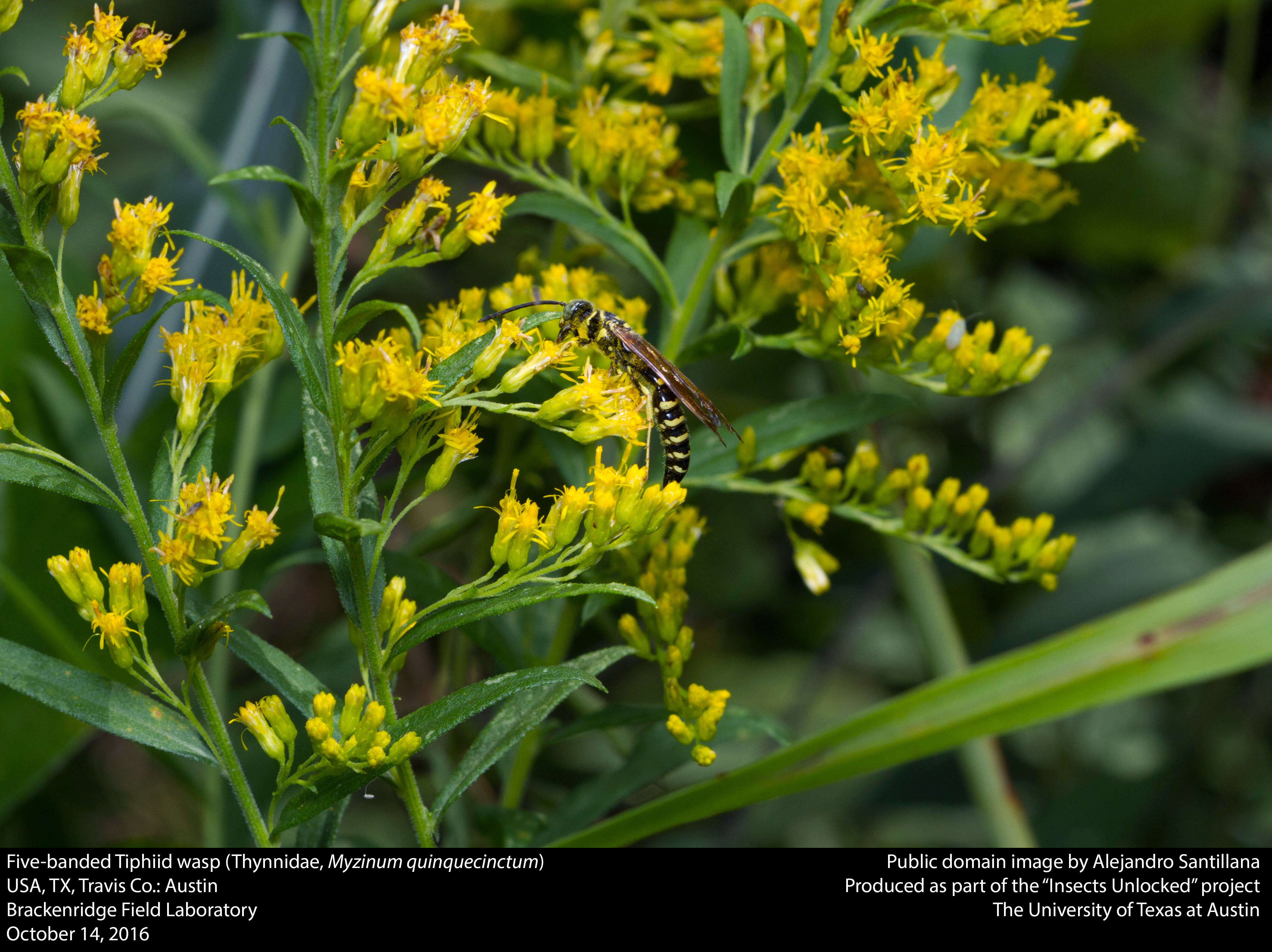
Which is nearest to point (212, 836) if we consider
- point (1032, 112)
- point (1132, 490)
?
point (1032, 112)

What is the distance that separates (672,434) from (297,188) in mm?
417

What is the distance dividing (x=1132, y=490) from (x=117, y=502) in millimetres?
1942

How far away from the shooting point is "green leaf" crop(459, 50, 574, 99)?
1.02 m

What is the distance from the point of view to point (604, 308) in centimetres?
95

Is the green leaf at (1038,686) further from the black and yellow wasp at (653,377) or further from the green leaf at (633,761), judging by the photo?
the black and yellow wasp at (653,377)

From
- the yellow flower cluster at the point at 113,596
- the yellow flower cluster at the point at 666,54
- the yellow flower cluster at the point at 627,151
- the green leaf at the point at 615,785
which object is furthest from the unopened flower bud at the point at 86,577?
the yellow flower cluster at the point at 666,54

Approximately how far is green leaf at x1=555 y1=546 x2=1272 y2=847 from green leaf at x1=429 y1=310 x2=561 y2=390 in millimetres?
349

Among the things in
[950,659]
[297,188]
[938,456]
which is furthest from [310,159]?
[938,456]

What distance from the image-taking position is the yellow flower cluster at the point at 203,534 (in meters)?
0.66

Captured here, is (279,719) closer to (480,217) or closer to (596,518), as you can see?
(596,518)

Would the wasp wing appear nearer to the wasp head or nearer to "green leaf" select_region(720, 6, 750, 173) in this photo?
the wasp head

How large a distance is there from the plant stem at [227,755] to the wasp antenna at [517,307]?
331 mm

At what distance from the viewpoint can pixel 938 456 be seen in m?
2.15
